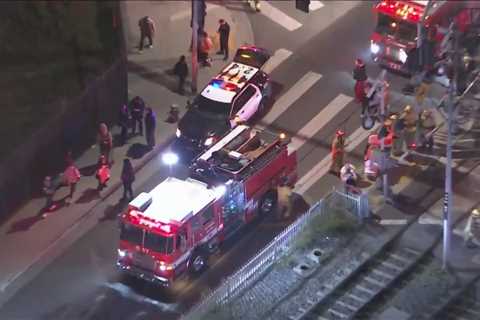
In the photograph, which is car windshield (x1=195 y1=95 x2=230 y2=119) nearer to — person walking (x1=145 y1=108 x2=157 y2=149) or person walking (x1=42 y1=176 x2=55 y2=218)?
person walking (x1=145 y1=108 x2=157 y2=149)

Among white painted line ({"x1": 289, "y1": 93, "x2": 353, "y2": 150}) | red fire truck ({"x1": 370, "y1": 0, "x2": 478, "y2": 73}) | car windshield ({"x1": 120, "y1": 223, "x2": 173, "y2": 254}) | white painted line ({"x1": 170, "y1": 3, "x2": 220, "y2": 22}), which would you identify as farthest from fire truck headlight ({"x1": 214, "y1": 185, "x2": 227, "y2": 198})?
white painted line ({"x1": 170, "y1": 3, "x2": 220, "y2": 22})

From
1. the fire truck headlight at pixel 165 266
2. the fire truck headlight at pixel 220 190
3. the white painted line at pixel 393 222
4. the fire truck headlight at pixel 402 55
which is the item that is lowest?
the fire truck headlight at pixel 165 266

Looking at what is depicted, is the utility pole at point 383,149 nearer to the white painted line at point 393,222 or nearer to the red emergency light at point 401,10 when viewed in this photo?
the white painted line at point 393,222

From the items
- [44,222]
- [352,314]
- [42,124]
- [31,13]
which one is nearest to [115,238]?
[44,222]

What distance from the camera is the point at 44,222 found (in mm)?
39969

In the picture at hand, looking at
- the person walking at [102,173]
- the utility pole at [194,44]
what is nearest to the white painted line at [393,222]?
the person walking at [102,173]

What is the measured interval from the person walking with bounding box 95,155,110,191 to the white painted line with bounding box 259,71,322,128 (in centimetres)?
612

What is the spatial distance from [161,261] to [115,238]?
381 centimetres

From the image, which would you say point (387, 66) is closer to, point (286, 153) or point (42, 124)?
point (286, 153)

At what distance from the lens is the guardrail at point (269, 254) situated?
35.3 metres

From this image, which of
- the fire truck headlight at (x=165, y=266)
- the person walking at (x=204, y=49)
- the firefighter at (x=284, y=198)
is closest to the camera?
the fire truck headlight at (x=165, y=266)

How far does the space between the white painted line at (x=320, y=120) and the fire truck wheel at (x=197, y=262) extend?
705 centimetres

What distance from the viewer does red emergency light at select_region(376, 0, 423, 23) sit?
44406mm

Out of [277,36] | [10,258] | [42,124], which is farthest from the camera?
[277,36]
